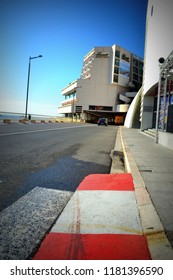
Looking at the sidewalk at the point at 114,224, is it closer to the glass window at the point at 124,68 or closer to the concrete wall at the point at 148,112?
the concrete wall at the point at 148,112

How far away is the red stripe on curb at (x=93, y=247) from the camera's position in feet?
6.17

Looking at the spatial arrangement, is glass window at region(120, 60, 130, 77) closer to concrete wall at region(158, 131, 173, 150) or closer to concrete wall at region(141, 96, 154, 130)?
concrete wall at region(141, 96, 154, 130)

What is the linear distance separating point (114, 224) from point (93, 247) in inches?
Result: 22.4

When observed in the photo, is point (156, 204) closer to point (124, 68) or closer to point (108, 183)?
point (108, 183)

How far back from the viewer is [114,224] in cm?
251

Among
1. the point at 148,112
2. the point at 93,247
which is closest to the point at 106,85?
the point at 148,112

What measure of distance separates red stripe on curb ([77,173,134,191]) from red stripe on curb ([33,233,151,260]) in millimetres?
1623

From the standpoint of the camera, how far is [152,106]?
24.0m

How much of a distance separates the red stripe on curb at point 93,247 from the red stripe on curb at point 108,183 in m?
1.62

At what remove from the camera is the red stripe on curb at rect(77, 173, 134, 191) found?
12.8 feet

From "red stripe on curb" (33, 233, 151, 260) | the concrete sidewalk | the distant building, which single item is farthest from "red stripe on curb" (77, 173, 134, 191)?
the distant building
